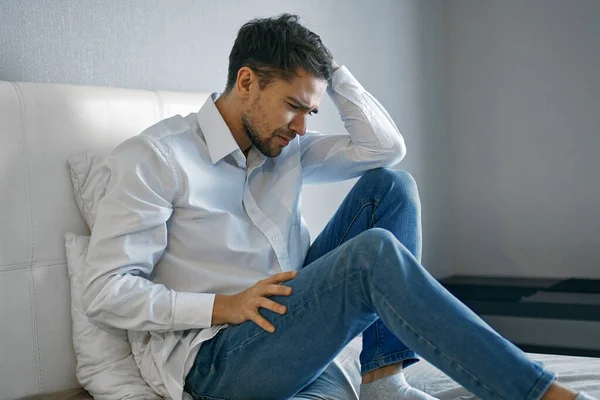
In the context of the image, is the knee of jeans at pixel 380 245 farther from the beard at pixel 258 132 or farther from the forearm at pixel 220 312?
the beard at pixel 258 132

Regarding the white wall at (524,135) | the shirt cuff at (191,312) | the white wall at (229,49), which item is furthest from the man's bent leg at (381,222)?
the white wall at (524,135)

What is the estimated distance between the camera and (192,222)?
168 cm

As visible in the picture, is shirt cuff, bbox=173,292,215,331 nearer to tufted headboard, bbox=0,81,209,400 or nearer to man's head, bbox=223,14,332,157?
tufted headboard, bbox=0,81,209,400

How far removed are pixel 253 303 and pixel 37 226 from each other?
492 millimetres

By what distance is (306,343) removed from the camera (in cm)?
144

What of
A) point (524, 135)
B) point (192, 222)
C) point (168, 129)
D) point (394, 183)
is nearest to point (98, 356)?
point (192, 222)

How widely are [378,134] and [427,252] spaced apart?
2.44m

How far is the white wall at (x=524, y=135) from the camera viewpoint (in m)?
4.18

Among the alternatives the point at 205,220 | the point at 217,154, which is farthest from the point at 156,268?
the point at 217,154

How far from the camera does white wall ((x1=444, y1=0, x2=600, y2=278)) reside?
4180 millimetres

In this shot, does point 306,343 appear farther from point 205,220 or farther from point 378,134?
point 378,134

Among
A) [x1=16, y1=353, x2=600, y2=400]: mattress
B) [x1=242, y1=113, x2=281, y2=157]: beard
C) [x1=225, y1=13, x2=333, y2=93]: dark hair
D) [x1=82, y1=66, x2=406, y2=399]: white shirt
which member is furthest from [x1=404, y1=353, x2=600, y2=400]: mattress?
[x1=225, y1=13, x2=333, y2=93]: dark hair

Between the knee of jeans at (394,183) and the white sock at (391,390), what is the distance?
15.6 inches

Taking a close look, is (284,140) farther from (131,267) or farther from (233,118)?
(131,267)
